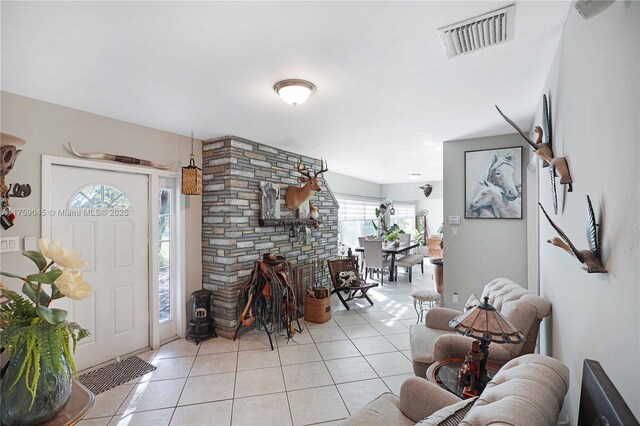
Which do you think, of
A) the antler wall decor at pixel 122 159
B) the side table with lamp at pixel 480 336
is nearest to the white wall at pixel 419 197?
the antler wall decor at pixel 122 159

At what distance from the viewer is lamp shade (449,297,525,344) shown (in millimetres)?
1546

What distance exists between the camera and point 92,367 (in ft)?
9.18

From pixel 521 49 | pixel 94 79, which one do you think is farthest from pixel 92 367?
pixel 521 49

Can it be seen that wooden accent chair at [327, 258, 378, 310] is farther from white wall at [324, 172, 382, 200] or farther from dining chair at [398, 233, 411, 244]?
dining chair at [398, 233, 411, 244]

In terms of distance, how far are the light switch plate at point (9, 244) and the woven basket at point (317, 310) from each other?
3026mm

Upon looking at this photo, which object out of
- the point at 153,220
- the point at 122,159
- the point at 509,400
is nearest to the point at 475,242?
the point at 509,400

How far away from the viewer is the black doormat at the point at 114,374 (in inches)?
100

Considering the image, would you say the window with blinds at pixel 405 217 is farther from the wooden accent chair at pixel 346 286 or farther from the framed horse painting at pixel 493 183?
the framed horse painting at pixel 493 183

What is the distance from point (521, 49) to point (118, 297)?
13.0 ft

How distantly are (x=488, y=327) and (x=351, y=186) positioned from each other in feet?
20.2

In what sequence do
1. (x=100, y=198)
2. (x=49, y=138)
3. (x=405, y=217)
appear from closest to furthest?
(x=49, y=138) < (x=100, y=198) < (x=405, y=217)

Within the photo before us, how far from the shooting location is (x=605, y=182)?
107 centimetres

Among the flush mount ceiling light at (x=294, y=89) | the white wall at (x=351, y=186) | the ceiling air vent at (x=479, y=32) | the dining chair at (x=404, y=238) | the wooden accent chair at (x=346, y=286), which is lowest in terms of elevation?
the wooden accent chair at (x=346, y=286)

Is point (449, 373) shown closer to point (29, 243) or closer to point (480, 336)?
point (480, 336)
